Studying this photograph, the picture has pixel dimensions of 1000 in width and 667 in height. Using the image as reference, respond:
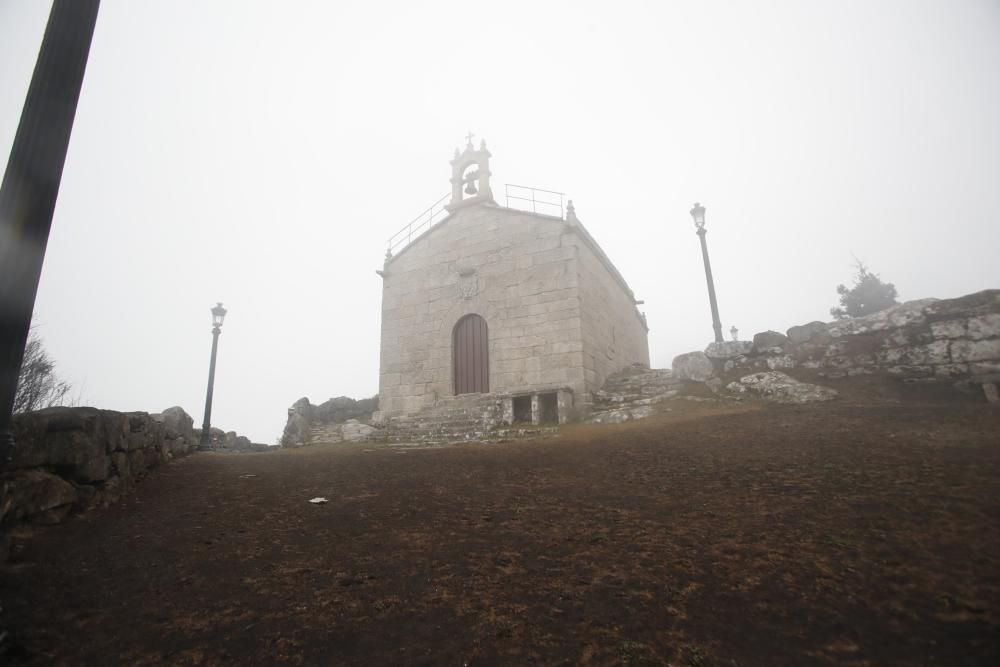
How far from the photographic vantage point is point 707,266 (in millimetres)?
12711

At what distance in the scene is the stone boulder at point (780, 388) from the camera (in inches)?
337

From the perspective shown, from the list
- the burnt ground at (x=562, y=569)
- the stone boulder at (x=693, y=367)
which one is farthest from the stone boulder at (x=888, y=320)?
the burnt ground at (x=562, y=569)

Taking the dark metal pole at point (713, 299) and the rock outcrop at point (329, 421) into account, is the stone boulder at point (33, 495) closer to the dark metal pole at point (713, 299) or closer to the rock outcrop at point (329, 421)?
the rock outcrop at point (329, 421)

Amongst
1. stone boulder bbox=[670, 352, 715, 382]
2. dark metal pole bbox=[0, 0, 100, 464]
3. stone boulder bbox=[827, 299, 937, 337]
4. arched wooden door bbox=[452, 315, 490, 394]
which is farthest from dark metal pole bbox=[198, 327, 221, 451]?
stone boulder bbox=[827, 299, 937, 337]

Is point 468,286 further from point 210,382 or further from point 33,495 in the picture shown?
point 33,495

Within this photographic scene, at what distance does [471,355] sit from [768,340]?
28.3ft

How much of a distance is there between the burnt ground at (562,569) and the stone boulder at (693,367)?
6.06m

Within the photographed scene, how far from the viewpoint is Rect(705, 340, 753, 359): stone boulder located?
1091cm

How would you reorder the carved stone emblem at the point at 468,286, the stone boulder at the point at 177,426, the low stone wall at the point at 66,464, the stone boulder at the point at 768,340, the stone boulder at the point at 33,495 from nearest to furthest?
the stone boulder at the point at 33,495
the low stone wall at the point at 66,464
the stone boulder at the point at 177,426
the stone boulder at the point at 768,340
the carved stone emblem at the point at 468,286

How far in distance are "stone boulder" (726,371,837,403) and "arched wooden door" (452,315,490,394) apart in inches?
288

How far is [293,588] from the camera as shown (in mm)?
2674

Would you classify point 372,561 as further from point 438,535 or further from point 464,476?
A: point 464,476

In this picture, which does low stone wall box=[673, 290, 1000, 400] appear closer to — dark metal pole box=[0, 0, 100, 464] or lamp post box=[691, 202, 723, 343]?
lamp post box=[691, 202, 723, 343]

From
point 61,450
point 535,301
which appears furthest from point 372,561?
point 535,301
